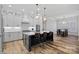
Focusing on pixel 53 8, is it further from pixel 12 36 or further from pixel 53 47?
pixel 12 36

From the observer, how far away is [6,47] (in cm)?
208

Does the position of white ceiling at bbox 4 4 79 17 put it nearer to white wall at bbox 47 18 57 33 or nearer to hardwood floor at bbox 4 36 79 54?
white wall at bbox 47 18 57 33

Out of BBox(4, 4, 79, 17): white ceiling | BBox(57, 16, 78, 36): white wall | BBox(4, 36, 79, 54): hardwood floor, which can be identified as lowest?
BBox(4, 36, 79, 54): hardwood floor

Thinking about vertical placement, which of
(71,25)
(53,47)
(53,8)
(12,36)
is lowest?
(53,47)

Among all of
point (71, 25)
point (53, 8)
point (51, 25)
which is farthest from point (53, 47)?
point (53, 8)

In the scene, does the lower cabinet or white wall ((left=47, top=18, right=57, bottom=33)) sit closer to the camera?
the lower cabinet

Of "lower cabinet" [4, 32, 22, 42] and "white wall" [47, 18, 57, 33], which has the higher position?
"white wall" [47, 18, 57, 33]

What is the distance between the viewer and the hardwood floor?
2113 millimetres

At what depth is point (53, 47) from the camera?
2197 mm

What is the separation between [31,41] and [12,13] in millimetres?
848

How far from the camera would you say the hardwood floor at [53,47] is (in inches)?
83.2

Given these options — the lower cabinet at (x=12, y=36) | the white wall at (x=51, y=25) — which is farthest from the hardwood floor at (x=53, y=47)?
the white wall at (x=51, y=25)

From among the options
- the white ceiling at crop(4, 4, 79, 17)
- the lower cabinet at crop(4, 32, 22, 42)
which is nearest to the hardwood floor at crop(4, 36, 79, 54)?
the lower cabinet at crop(4, 32, 22, 42)
